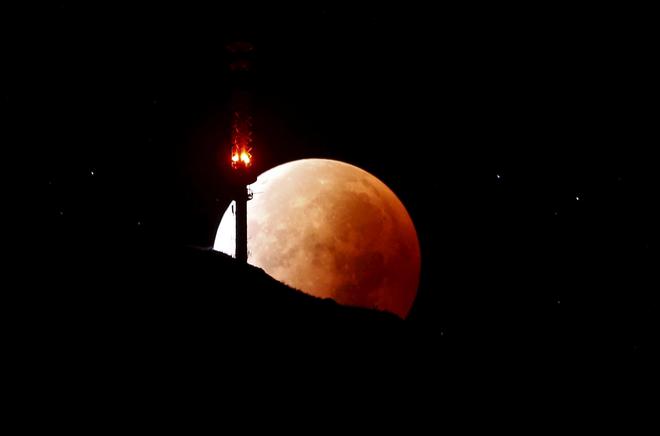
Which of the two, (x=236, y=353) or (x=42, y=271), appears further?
(x=236, y=353)

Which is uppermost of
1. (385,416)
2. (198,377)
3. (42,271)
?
(42,271)

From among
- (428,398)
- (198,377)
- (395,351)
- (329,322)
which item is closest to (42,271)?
(198,377)

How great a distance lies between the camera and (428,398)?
296cm

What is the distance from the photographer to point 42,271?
2.06 meters

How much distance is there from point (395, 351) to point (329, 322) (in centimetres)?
36

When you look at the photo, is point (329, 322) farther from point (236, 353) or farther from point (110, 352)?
point (110, 352)

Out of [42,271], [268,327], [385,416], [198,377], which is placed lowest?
[385,416]

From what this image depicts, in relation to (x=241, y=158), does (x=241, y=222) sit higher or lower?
lower

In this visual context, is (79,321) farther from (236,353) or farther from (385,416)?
(385,416)

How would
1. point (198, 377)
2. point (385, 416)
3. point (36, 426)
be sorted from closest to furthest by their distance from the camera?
point (36, 426) → point (198, 377) → point (385, 416)

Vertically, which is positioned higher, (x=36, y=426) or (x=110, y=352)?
(x=110, y=352)

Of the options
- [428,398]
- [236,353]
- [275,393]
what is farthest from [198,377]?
[428,398]

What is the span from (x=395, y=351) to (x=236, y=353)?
747mm

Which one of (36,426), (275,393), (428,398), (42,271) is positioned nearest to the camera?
(36,426)
